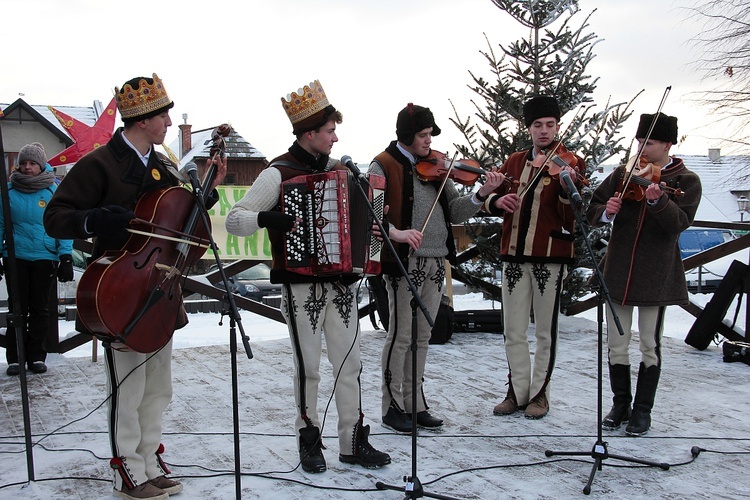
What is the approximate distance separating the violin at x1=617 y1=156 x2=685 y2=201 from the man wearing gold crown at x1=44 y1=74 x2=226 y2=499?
230 centimetres

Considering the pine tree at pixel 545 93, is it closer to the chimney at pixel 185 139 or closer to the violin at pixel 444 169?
the violin at pixel 444 169

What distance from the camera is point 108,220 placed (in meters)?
3.03

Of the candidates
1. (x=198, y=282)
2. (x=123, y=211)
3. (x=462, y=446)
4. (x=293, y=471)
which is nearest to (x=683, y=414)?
(x=462, y=446)

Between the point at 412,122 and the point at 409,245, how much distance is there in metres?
0.72

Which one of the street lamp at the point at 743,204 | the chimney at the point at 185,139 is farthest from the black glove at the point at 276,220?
the chimney at the point at 185,139

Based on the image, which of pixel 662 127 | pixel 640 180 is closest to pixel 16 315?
pixel 640 180

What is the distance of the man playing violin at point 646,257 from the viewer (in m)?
4.41

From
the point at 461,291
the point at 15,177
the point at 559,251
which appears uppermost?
the point at 15,177

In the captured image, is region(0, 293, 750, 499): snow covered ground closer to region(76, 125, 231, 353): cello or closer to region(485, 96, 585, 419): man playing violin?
region(485, 96, 585, 419): man playing violin

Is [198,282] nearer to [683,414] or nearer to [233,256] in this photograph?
[233,256]

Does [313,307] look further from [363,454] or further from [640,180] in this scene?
[640,180]

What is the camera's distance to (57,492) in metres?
3.57

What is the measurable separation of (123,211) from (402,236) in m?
1.50

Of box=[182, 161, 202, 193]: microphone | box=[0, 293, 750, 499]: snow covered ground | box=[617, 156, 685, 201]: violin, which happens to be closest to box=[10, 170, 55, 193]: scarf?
box=[0, 293, 750, 499]: snow covered ground
